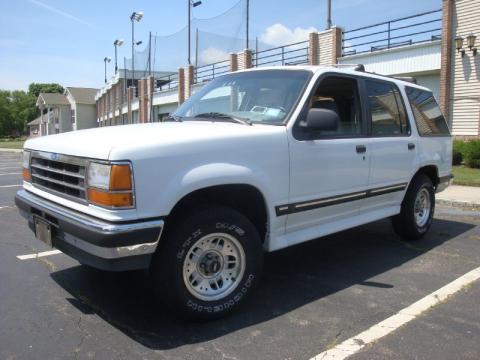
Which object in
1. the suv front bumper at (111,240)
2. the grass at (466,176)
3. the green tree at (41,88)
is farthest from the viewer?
the green tree at (41,88)

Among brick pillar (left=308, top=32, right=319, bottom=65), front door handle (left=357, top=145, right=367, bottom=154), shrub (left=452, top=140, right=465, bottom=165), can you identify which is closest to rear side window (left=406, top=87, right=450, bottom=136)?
front door handle (left=357, top=145, right=367, bottom=154)

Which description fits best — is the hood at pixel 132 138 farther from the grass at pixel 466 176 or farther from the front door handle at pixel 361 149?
the grass at pixel 466 176

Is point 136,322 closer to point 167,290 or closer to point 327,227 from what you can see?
point 167,290

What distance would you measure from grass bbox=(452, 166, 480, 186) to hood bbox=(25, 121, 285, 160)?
944 cm

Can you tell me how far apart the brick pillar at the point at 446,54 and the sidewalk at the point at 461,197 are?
7.93 m

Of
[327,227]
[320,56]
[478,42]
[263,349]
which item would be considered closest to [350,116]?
[327,227]

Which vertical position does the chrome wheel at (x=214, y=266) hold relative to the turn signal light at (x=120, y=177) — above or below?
below

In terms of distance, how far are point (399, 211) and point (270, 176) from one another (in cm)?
260

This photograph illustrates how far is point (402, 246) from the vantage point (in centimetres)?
611

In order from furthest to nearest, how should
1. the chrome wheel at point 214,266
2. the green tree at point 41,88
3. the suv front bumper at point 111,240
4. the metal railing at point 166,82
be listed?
the green tree at point 41,88
the metal railing at point 166,82
the chrome wheel at point 214,266
the suv front bumper at point 111,240

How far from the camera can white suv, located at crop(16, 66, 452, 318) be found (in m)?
3.28

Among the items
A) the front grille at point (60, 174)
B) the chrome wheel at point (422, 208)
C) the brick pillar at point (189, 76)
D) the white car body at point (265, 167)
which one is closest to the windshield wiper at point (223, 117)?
the white car body at point (265, 167)

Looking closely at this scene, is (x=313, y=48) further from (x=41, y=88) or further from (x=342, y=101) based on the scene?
(x=41, y=88)

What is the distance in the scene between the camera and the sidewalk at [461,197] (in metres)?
9.23
